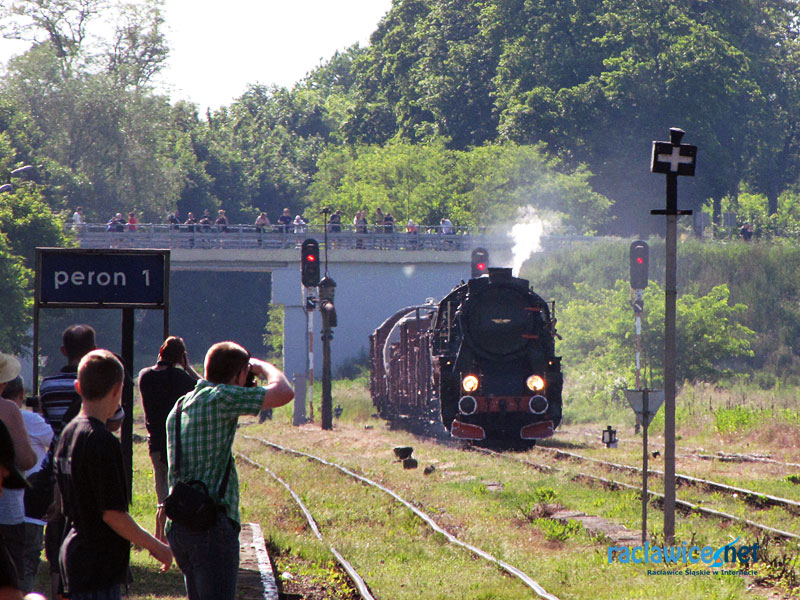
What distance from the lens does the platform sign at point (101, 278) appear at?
11891 mm

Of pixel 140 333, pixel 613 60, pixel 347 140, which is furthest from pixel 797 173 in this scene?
pixel 140 333

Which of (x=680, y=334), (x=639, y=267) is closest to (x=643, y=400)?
(x=639, y=267)

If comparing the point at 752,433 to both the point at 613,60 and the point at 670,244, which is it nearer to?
the point at 670,244

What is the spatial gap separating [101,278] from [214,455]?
21.0 ft

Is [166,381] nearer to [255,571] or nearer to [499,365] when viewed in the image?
[255,571]

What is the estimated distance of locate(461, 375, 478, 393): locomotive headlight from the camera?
21422 mm

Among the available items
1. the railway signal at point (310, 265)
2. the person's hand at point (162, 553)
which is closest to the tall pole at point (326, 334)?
the railway signal at point (310, 265)

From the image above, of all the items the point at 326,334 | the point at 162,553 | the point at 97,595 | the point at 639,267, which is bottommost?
the point at 326,334

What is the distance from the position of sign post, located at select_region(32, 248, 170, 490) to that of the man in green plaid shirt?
5928mm

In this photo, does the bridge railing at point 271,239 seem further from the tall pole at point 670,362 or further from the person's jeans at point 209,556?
the person's jeans at point 209,556

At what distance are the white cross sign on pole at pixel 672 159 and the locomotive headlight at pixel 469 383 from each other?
31.7ft

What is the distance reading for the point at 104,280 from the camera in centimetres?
1198

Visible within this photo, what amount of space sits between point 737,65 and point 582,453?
48.3 meters

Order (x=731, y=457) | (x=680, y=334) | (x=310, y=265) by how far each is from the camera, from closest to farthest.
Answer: (x=731, y=457)
(x=310, y=265)
(x=680, y=334)
